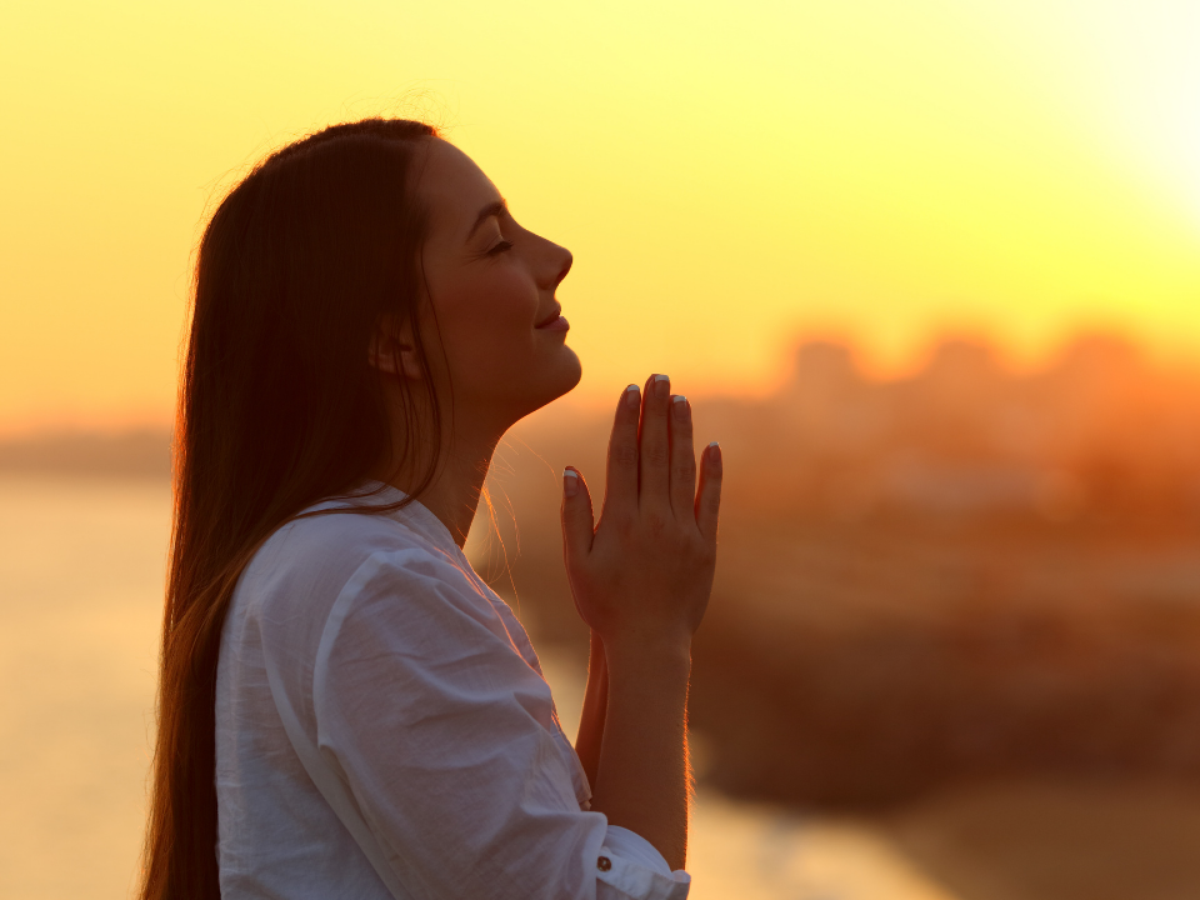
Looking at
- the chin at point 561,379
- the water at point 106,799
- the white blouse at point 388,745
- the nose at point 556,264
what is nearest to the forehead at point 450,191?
the nose at point 556,264

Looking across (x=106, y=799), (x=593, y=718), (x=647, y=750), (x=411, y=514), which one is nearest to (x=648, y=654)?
(x=647, y=750)

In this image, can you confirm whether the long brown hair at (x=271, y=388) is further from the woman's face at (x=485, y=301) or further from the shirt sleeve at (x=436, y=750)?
the shirt sleeve at (x=436, y=750)

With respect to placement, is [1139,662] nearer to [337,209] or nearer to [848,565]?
[848,565]

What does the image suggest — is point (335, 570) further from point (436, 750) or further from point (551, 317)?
point (551, 317)

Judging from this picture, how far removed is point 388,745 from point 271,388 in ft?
1.95

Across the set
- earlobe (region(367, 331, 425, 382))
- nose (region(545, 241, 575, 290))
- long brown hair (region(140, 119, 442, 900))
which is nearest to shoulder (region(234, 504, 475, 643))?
long brown hair (region(140, 119, 442, 900))

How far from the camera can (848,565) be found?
58.2 meters

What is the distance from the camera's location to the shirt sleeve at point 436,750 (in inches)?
53.2

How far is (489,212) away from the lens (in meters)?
1.79

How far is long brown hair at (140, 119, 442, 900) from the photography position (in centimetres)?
165

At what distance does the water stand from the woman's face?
7134mm

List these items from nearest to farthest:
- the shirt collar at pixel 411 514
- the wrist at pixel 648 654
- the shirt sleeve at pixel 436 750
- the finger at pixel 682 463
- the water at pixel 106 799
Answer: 1. the shirt sleeve at pixel 436 750
2. the shirt collar at pixel 411 514
3. the wrist at pixel 648 654
4. the finger at pixel 682 463
5. the water at pixel 106 799

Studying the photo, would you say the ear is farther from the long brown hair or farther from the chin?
the chin

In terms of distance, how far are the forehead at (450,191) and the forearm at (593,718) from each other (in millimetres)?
652
